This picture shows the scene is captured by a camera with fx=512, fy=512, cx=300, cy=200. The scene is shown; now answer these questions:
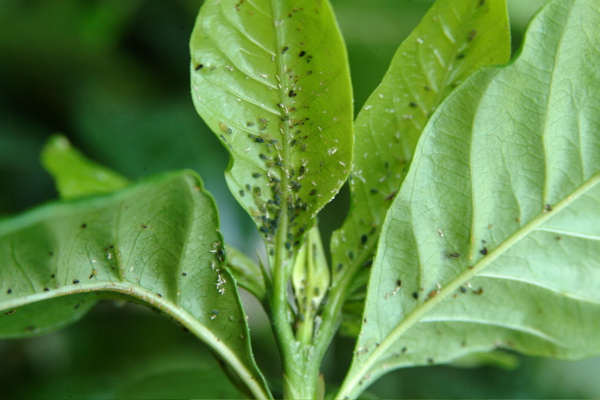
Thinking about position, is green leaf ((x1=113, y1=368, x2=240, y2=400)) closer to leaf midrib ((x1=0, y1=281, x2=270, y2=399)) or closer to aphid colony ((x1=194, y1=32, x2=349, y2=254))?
leaf midrib ((x1=0, y1=281, x2=270, y2=399))

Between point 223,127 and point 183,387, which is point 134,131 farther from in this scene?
point 223,127

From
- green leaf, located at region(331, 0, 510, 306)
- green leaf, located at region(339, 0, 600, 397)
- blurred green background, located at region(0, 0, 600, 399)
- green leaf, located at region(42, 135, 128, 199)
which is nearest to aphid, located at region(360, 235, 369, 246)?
green leaf, located at region(331, 0, 510, 306)

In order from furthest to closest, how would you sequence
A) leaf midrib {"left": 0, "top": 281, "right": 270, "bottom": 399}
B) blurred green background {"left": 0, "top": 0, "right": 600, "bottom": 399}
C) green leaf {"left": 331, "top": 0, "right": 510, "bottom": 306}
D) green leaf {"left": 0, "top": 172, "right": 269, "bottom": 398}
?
1. blurred green background {"left": 0, "top": 0, "right": 600, "bottom": 399}
2. green leaf {"left": 331, "top": 0, "right": 510, "bottom": 306}
3. leaf midrib {"left": 0, "top": 281, "right": 270, "bottom": 399}
4. green leaf {"left": 0, "top": 172, "right": 269, "bottom": 398}

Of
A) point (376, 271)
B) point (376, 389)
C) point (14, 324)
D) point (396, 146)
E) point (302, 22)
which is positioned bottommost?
point (376, 389)

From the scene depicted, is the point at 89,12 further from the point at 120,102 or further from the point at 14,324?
the point at 14,324

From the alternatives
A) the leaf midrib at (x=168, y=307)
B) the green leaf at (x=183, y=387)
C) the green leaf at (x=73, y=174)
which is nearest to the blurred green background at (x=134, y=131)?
the green leaf at (x=73, y=174)

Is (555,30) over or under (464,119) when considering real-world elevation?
over

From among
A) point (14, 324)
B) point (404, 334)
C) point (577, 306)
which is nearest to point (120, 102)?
point (14, 324)
